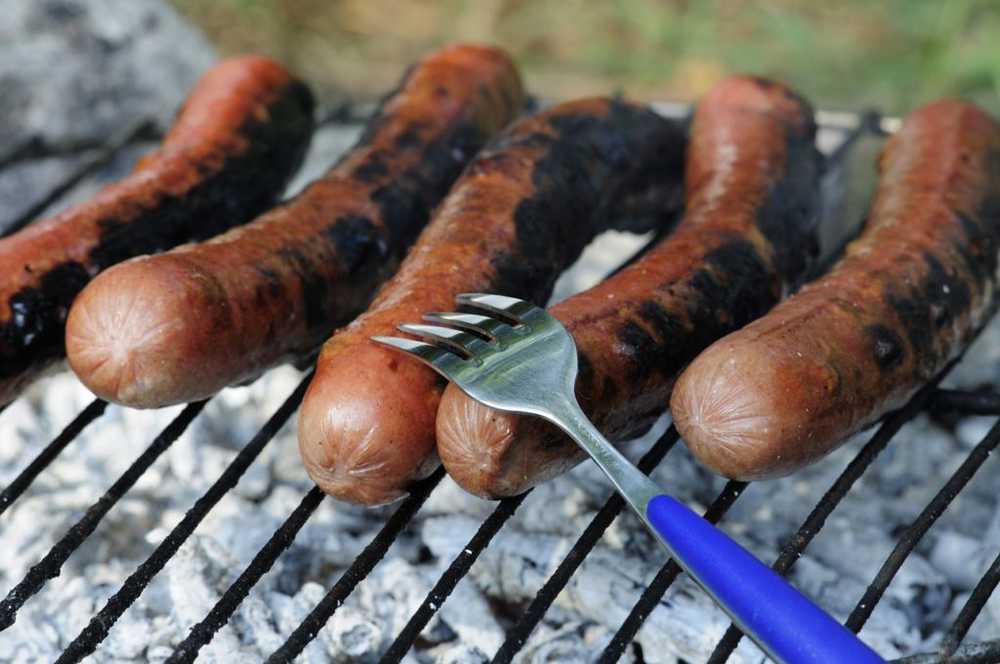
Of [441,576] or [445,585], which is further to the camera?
[441,576]

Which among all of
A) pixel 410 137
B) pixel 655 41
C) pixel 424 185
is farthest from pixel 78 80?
pixel 655 41

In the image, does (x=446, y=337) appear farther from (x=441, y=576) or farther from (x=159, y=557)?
(x=159, y=557)

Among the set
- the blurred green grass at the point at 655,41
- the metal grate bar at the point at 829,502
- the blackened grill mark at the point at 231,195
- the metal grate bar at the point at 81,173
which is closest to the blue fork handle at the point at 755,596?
the metal grate bar at the point at 829,502

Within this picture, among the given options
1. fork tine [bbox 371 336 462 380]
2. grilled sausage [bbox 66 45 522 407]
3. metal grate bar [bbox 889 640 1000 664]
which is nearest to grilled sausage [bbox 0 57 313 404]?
grilled sausage [bbox 66 45 522 407]

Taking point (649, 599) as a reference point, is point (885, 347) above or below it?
above

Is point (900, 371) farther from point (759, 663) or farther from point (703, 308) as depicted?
point (759, 663)

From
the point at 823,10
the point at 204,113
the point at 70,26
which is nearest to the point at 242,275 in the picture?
the point at 204,113

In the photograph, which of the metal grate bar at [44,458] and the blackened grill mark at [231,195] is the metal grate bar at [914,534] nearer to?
the metal grate bar at [44,458]
